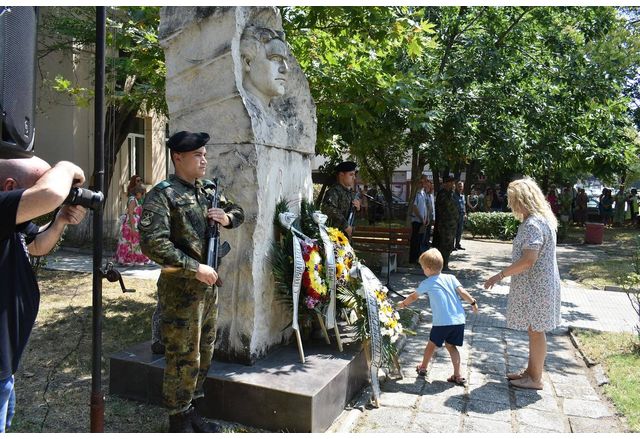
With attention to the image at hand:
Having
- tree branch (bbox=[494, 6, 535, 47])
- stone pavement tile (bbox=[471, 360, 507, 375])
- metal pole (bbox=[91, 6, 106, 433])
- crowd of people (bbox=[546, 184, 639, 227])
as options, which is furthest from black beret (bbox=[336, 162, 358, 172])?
crowd of people (bbox=[546, 184, 639, 227])

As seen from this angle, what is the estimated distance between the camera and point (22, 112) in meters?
1.92

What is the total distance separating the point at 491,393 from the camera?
4348 millimetres

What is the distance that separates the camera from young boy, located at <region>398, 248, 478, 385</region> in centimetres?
445

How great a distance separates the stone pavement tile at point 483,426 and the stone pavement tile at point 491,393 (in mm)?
388

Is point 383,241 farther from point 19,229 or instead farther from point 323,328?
A: point 19,229

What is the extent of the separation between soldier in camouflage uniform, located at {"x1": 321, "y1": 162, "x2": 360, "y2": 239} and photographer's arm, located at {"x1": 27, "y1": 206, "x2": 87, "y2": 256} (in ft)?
Result: 13.1

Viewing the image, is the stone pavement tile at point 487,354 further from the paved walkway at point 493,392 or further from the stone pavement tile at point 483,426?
the stone pavement tile at point 483,426

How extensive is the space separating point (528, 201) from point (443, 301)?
1.09m

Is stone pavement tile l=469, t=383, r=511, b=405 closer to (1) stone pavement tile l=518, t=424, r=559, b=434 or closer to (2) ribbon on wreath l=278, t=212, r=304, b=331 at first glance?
(1) stone pavement tile l=518, t=424, r=559, b=434

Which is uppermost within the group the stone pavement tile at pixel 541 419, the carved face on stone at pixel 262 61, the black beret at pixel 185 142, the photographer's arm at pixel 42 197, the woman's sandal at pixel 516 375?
the carved face on stone at pixel 262 61

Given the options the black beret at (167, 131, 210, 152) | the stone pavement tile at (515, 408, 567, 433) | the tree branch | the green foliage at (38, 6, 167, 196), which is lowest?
the stone pavement tile at (515, 408, 567, 433)

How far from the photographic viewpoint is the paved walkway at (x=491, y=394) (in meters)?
3.76

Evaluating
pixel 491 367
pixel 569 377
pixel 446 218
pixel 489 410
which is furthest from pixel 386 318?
pixel 446 218

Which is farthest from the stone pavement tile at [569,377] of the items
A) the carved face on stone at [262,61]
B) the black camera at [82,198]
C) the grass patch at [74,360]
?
the black camera at [82,198]
